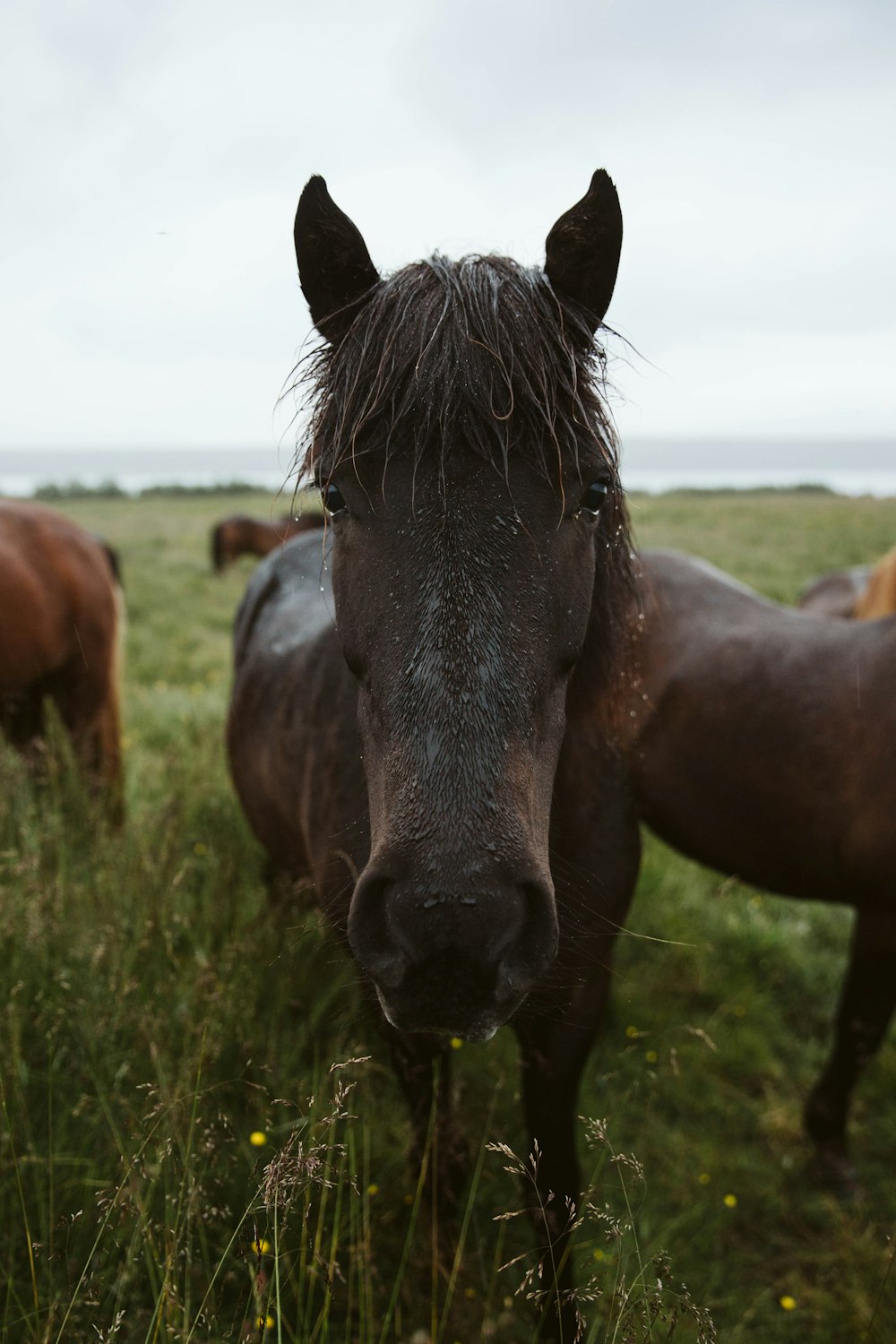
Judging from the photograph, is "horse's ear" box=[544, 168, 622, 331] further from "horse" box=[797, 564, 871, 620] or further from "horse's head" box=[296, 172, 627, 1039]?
"horse" box=[797, 564, 871, 620]

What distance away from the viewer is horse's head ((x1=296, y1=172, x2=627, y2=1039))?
3.99 feet

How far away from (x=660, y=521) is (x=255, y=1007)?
20.5 metres

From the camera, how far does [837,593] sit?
7.24m

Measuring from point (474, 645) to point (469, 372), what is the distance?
0.59 metres

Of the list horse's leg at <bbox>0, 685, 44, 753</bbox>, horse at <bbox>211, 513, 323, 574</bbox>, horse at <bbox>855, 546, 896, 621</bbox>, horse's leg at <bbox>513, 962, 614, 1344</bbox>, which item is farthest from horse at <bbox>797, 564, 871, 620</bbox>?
horse at <bbox>211, 513, 323, 574</bbox>

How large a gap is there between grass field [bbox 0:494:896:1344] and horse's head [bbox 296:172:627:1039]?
41cm

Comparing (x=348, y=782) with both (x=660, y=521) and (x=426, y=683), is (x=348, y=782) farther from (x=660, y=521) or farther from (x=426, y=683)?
(x=660, y=521)

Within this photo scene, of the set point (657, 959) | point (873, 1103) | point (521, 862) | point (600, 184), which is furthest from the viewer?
point (657, 959)

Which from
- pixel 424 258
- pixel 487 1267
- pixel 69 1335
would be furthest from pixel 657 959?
pixel 424 258

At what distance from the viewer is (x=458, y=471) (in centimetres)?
152

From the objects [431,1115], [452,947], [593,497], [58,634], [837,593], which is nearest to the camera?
[452,947]

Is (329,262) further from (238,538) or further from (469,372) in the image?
(238,538)

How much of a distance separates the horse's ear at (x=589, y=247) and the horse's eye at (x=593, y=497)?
418 millimetres

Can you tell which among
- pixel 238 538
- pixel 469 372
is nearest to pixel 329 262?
pixel 469 372
